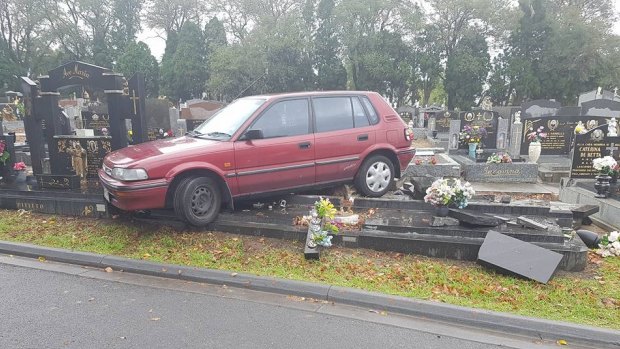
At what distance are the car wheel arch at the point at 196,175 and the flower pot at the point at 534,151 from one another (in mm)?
9581

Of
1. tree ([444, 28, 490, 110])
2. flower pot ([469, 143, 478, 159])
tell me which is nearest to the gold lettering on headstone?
flower pot ([469, 143, 478, 159])

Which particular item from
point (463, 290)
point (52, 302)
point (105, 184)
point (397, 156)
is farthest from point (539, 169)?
point (52, 302)

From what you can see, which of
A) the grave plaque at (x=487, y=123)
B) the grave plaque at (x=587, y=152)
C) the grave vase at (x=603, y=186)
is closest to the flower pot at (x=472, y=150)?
the grave plaque at (x=487, y=123)

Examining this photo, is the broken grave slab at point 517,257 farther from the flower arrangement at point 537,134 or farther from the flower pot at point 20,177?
the flower arrangement at point 537,134

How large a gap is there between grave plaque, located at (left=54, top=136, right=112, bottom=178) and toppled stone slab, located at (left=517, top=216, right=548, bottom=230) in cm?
699

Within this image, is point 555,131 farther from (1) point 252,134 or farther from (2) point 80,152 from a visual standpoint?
(2) point 80,152

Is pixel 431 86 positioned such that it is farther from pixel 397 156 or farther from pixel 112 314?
pixel 112 314

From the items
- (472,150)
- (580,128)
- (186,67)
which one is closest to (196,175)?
(472,150)

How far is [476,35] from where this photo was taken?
36156 millimetres

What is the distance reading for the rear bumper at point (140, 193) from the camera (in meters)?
5.25

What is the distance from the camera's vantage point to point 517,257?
4859 millimetres

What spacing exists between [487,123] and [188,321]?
12812 mm

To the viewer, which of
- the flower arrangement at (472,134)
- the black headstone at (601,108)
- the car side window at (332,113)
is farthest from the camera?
the black headstone at (601,108)

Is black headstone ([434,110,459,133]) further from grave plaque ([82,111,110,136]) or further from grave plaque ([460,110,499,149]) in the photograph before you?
grave plaque ([82,111,110,136])
